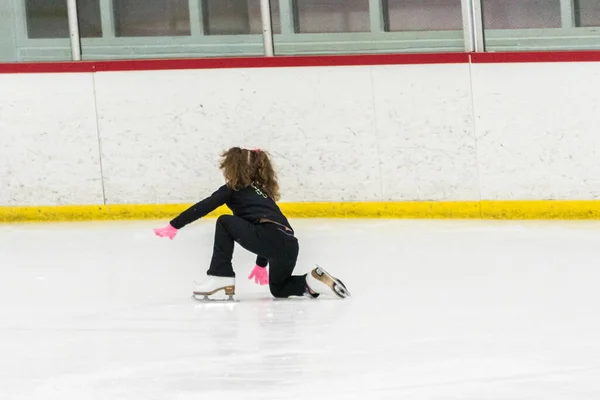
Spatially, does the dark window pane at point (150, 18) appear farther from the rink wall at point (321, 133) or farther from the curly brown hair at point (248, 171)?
the curly brown hair at point (248, 171)

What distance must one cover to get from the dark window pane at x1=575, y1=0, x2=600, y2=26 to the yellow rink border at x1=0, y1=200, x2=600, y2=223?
38.8 inches

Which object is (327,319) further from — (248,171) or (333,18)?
(333,18)

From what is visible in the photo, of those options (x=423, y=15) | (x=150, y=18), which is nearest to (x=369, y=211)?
(x=423, y=15)

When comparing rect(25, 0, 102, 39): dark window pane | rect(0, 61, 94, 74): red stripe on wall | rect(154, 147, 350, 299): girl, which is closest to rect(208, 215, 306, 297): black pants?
rect(154, 147, 350, 299): girl

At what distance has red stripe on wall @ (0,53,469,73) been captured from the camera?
7.31 meters

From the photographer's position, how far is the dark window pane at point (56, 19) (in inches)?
314

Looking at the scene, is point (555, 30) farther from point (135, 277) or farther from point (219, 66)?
point (135, 277)

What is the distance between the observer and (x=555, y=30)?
7266 mm

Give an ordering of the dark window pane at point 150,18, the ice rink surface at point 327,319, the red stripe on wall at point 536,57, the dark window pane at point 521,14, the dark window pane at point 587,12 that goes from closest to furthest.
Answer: the ice rink surface at point 327,319 → the red stripe on wall at point 536,57 → the dark window pane at point 587,12 → the dark window pane at point 521,14 → the dark window pane at point 150,18

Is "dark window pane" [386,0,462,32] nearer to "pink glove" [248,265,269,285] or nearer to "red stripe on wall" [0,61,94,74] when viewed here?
"red stripe on wall" [0,61,94,74]

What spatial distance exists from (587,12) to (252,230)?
301 centimetres

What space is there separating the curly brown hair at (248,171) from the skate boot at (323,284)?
1.15 ft

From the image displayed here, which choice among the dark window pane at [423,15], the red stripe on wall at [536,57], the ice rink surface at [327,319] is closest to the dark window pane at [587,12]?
the red stripe on wall at [536,57]

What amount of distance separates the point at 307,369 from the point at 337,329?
640mm
